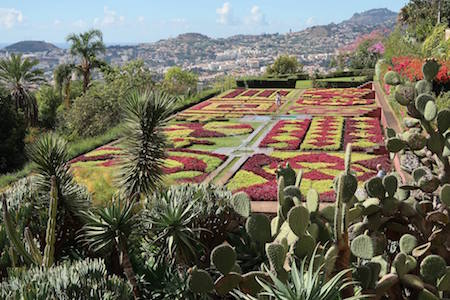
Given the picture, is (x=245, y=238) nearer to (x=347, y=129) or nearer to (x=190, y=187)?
(x=190, y=187)

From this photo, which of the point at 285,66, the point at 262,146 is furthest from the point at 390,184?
the point at 285,66

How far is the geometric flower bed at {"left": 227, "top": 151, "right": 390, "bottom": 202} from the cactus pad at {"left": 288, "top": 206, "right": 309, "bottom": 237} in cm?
773

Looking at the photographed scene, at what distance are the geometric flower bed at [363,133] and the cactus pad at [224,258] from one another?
12737 mm

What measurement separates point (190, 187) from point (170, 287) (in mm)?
1843

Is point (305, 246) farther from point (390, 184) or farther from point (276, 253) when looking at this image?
point (390, 184)

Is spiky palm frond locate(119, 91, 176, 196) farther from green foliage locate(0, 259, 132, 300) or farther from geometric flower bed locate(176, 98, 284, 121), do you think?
geometric flower bed locate(176, 98, 284, 121)

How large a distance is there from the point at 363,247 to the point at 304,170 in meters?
10.5

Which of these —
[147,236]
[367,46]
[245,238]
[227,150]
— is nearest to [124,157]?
[147,236]

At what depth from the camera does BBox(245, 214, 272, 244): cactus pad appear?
13.9 feet

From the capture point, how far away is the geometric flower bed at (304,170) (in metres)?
12.0

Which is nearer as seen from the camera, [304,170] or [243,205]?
[243,205]

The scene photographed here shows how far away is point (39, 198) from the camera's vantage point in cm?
683

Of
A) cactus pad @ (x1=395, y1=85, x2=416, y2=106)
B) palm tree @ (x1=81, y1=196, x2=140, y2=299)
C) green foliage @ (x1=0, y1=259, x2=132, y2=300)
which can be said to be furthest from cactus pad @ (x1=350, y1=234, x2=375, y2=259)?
palm tree @ (x1=81, y1=196, x2=140, y2=299)

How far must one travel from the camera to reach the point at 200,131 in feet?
68.1
